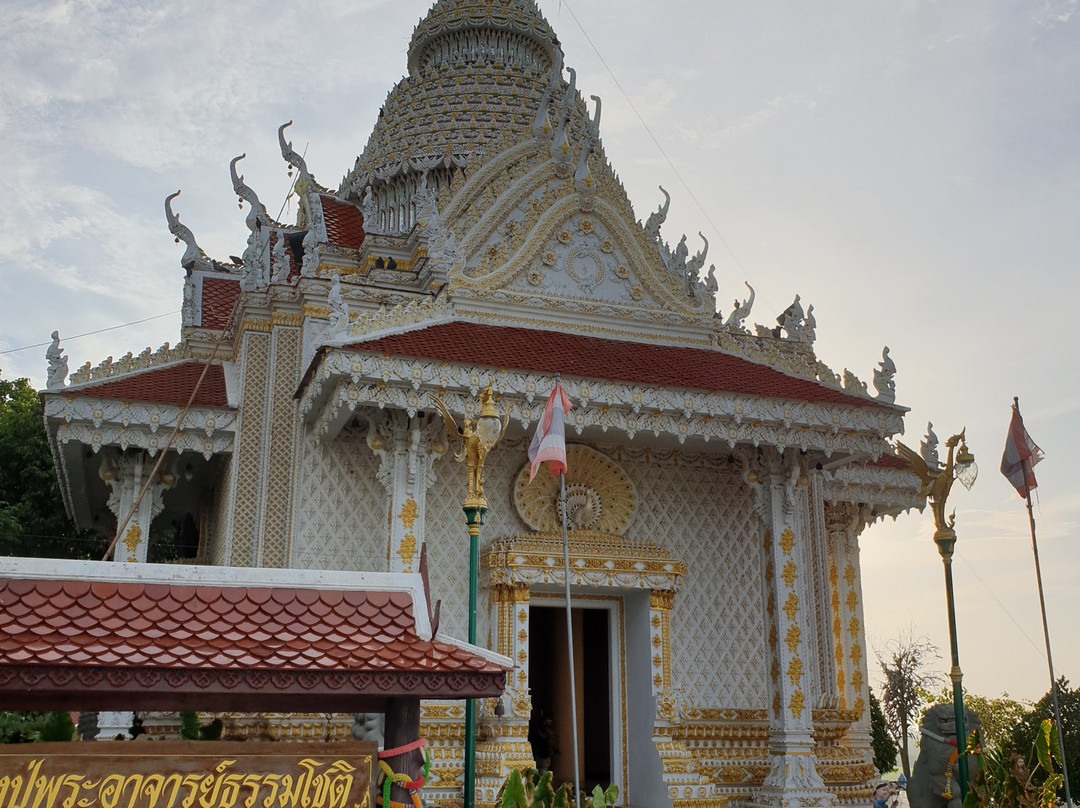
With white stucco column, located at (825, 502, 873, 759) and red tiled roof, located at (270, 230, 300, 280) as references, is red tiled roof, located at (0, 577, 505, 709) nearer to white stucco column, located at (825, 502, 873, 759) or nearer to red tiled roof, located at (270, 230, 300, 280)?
red tiled roof, located at (270, 230, 300, 280)

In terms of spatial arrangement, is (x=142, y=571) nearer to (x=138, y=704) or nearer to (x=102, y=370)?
(x=138, y=704)

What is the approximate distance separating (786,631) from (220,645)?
957cm

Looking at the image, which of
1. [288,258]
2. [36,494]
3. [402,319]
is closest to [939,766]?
[402,319]

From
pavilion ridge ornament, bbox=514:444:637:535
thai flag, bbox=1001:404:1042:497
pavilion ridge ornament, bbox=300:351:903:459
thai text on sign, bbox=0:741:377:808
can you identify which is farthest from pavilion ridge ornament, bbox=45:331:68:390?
thai flag, bbox=1001:404:1042:497

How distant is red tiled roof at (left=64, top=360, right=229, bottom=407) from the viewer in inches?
539

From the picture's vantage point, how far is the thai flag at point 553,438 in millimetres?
10109

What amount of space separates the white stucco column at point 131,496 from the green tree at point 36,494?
11.5 m

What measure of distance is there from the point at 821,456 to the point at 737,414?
7.11ft

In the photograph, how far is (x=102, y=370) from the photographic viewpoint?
14.2m

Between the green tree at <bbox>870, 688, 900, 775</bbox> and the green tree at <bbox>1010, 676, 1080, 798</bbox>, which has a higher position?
the green tree at <bbox>1010, 676, 1080, 798</bbox>

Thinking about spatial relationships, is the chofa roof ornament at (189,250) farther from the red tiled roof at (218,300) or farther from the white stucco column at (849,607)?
the white stucco column at (849,607)

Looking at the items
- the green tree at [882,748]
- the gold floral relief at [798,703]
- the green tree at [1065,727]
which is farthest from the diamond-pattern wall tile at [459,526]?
the green tree at [882,748]

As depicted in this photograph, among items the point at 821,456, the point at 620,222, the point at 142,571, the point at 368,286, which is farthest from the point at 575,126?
the point at 142,571

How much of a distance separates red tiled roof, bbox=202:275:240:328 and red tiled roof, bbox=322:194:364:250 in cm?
204
